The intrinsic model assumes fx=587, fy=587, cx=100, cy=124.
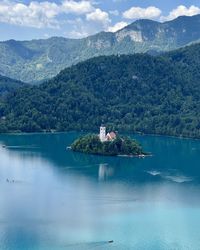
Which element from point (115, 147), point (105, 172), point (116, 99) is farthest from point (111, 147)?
point (116, 99)

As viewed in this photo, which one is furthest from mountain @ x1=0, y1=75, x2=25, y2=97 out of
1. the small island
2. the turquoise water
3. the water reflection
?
the water reflection

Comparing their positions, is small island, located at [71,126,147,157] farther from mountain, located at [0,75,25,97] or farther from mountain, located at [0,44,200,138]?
mountain, located at [0,75,25,97]

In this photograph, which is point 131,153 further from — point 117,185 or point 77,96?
point 77,96

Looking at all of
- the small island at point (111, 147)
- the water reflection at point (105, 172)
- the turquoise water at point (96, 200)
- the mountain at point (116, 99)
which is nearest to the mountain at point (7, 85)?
the mountain at point (116, 99)

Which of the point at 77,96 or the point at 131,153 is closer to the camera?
the point at 131,153

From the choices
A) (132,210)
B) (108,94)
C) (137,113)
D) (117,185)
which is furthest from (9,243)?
(108,94)

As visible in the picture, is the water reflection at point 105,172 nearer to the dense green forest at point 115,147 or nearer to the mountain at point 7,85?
the dense green forest at point 115,147

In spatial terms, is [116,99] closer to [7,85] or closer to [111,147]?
[111,147]
